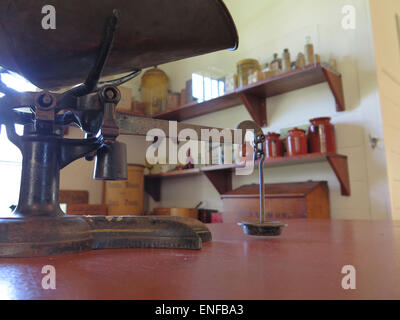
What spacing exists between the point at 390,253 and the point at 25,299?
43cm

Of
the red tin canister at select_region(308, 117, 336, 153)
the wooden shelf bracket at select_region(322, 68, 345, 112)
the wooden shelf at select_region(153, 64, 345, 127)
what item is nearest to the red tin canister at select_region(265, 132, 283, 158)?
the red tin canister at select_region(308, 117, 336, 153)

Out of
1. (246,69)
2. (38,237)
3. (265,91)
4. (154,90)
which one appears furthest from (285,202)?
(154,90)

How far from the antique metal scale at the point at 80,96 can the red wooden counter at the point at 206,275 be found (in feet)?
0.13

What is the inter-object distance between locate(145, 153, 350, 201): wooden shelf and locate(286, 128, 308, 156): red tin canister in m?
0.05

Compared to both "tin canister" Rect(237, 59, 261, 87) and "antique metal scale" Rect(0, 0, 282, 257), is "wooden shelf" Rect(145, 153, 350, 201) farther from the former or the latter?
"antique metal scale" Rect(0, 0, 282, 257)

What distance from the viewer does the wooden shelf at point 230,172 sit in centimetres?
231

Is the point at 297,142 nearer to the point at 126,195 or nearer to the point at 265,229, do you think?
the point at 265,229

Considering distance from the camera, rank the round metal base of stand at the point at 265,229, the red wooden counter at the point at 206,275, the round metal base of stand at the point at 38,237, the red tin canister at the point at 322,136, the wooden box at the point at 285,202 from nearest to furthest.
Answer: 1. the red wooden counter at the point at 206,275
2. the round metal base of stand at the point at 38,237
3. the round metal base of stand at the point at 265,229
4. the wooden box at the point at 285,202
5. the red tin canister at the point at 322,136

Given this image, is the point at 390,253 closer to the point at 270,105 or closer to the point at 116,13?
the point at 116,13

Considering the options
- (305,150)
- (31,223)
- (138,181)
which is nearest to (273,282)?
(31,223)

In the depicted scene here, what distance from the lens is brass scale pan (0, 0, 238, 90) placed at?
401 millimetres

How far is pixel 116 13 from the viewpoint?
1.40 feet

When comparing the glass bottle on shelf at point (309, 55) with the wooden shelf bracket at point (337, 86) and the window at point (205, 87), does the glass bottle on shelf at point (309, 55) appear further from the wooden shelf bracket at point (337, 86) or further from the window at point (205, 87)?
the window at point (205, 87)

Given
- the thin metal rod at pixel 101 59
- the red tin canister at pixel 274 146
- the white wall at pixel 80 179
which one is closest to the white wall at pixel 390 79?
the red tin canister at pixel 274 146
